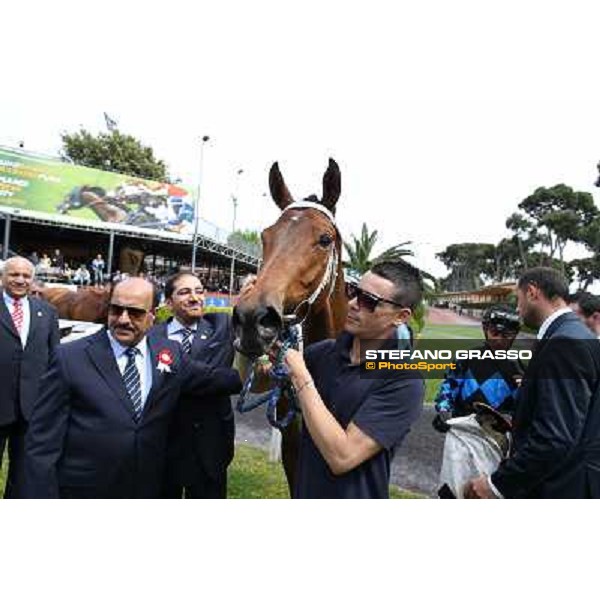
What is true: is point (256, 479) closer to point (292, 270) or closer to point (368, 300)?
point (292, 270)

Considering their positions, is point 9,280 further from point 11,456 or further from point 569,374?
point 569,374

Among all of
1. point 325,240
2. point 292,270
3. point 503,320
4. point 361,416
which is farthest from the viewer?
point 503,320

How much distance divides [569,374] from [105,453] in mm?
1945

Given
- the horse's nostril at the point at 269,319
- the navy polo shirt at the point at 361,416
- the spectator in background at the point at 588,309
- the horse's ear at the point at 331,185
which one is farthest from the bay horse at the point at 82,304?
the navy polo shirt at the point at 361,416

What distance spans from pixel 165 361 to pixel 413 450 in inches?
180

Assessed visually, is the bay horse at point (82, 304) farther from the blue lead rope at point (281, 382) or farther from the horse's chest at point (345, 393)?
the horse's chest at point (345, 393)

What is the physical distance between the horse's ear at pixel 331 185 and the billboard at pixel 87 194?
77.5 ft

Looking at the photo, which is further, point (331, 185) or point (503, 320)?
point (331, 185)

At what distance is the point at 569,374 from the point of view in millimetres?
2074

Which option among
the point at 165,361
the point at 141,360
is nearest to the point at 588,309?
the point at 165,361

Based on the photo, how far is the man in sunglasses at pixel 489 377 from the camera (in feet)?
9.02

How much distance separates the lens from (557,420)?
6.71 ft

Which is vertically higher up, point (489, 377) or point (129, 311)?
point (129, 311)
